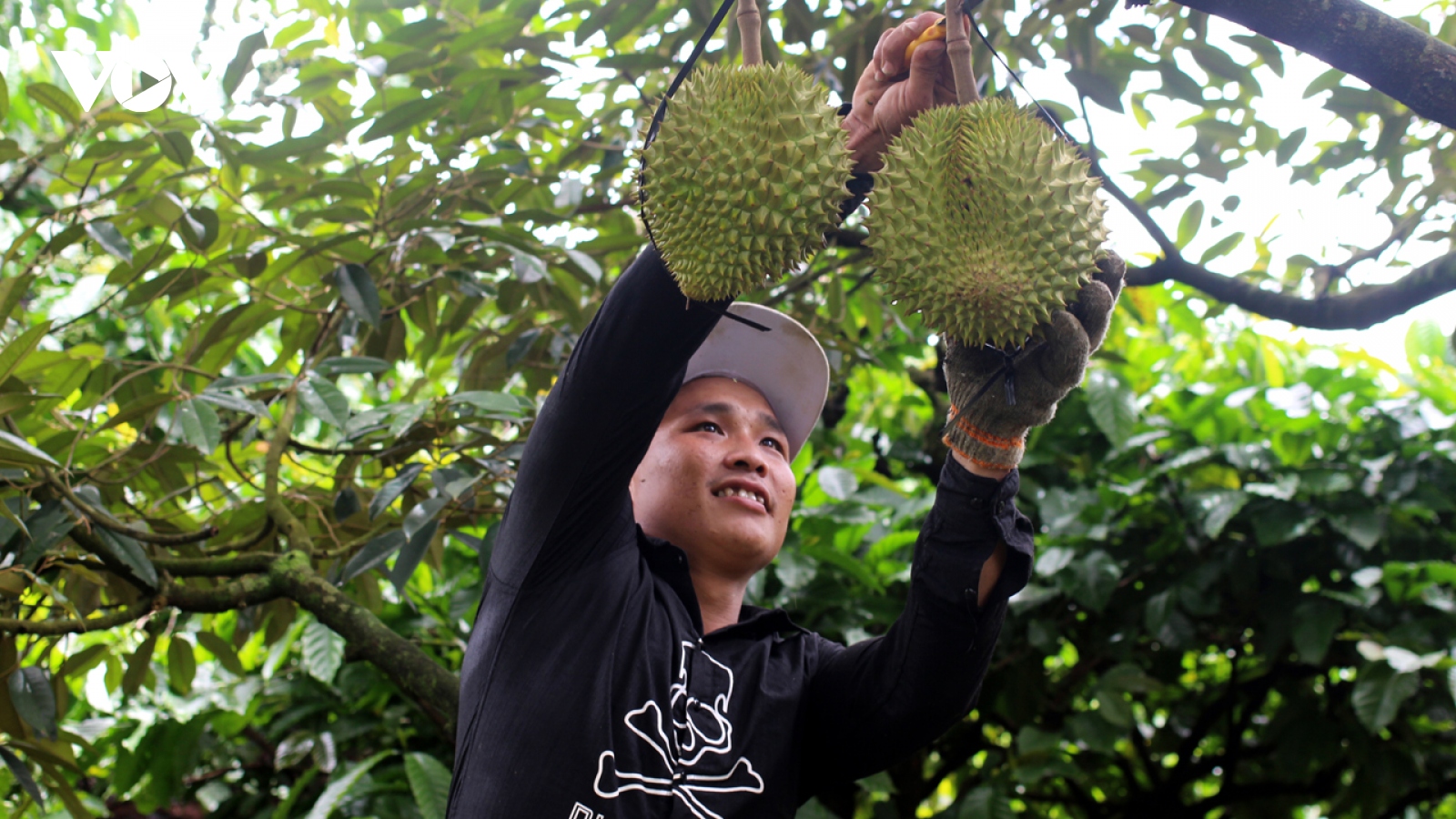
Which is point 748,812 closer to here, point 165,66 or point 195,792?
point 165,66

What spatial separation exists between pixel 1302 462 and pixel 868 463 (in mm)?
1309

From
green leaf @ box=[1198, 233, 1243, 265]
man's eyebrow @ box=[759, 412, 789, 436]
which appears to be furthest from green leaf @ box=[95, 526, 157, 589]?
green leaf @ box=[1198, 233, 1243, 265]

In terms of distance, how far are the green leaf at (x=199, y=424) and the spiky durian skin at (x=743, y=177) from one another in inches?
42.2

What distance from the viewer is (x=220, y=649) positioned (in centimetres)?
237

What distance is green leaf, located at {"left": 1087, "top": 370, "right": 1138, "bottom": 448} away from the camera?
294 centimetres

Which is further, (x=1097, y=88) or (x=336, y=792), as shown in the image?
(x=336, y=792)

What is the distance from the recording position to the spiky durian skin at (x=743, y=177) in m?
0.97

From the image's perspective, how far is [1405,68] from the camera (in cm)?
97

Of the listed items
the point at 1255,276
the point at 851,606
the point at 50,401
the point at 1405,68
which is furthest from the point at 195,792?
the point at 1255,276

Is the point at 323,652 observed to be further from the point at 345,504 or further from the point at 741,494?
the point at 741,494

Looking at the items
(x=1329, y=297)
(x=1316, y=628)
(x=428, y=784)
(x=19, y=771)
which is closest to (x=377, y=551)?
(x=428, y=784)

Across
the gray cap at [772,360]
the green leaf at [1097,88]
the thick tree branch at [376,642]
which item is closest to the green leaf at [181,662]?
the thick tree branch at [376,642]

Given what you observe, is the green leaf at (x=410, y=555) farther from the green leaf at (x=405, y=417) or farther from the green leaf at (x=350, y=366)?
the green leaf at (x=350, y=366)

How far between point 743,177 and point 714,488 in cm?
80
